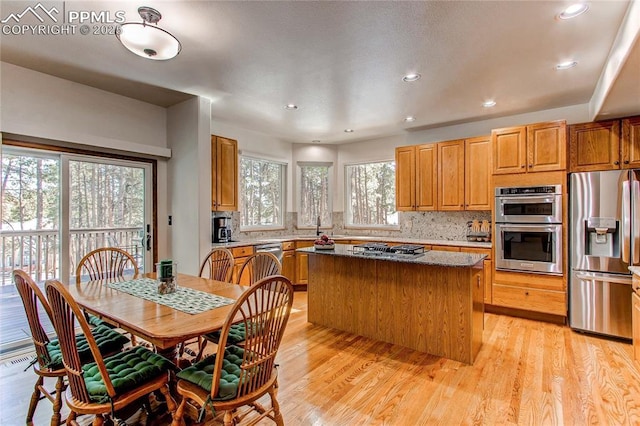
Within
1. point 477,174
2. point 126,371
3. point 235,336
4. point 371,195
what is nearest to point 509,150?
point 477,174

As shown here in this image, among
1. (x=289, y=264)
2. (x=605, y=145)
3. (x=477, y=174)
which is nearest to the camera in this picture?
(x=605, y=145)

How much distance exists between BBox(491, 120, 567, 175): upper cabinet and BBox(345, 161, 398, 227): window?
72.5 inches

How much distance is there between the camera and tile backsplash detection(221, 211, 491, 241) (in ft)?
16.0

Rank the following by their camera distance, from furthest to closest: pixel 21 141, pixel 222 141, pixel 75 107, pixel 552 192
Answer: pixel 222 141 → pixel 552 192 → pixel 75 107 → pixel 21 141

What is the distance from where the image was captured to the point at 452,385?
2383mm

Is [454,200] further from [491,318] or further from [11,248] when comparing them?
[11,248]

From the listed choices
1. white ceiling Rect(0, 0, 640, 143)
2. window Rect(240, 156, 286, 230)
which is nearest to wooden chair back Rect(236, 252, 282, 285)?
white ceiling Rect(0, 0, 640, 143)

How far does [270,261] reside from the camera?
2.71m

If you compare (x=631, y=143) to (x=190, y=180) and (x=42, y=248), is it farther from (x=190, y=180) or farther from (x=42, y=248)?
(x=42, y=248)

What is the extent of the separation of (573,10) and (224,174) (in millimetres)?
3911

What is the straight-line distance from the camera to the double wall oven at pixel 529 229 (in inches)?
144

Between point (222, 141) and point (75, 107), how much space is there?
1637 mm

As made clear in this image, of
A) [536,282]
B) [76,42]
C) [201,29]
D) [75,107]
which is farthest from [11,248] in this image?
[536,282]

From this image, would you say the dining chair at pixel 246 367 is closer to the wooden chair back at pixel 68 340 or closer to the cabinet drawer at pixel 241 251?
the wooden chair back at pixel 68 340
